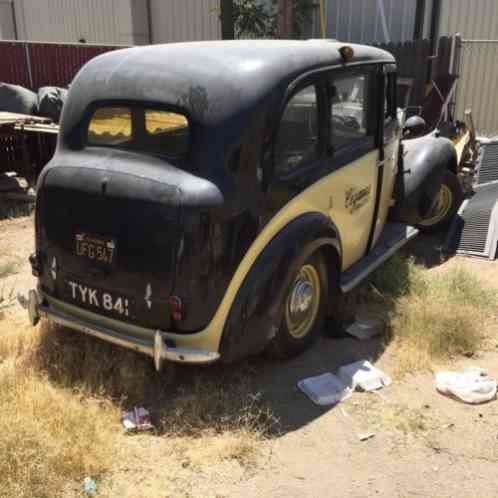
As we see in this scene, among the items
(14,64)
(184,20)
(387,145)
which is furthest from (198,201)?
(184,20)

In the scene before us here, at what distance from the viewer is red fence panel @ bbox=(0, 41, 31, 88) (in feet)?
44.8

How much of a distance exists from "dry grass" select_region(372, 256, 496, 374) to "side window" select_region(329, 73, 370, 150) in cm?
130

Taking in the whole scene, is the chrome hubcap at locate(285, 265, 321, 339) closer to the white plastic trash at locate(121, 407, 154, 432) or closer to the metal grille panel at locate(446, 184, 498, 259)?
the white plastic trash at locate(121, 407, 154, 432)

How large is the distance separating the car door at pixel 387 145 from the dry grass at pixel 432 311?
0.42 m

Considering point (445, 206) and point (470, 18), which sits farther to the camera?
point (470, 18)

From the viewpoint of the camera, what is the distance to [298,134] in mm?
3986

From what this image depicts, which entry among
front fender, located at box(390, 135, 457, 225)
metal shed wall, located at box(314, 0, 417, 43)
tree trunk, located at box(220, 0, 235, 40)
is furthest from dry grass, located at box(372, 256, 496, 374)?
metal shed wall, located at box(314, 0, 417, 43)

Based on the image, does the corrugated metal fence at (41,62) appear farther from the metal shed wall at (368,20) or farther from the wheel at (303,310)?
the wheel at (303,310)

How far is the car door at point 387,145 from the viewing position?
5.06 meters

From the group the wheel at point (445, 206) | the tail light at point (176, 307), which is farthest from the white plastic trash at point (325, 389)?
the wheel at point (445, 206)

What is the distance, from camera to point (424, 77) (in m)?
10.2

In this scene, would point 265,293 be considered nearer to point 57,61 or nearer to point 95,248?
point 95,248

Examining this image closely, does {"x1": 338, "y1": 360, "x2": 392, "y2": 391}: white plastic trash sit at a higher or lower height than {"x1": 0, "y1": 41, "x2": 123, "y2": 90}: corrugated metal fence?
lower

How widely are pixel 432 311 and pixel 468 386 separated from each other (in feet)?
2.85
